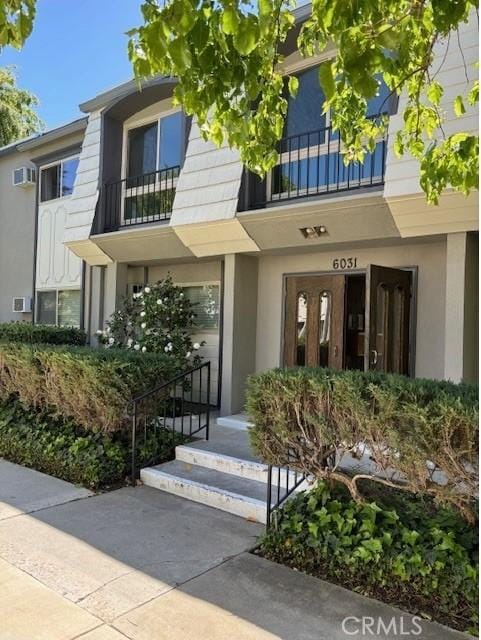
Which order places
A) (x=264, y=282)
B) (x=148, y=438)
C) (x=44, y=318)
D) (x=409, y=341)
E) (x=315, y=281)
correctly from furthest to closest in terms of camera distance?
(x=44, y=318), (x=264, y=282), (x=315, y=281), (x=409, y=341), (x=148, y=438)

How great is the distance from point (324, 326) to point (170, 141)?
4.69 metres

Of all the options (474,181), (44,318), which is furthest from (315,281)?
(44,318)

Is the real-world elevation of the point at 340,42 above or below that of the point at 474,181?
above

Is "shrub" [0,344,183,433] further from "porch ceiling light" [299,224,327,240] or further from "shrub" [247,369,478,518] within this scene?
"porch ceiling light" [299,224,327,240]

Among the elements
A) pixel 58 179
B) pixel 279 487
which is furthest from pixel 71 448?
pixel 58 179

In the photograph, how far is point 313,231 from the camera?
7191 mm

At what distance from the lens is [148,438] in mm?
6441

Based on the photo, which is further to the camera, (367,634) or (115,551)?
A: (115,551)

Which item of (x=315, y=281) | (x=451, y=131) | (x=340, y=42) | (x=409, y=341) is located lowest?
(x=409, y=341)

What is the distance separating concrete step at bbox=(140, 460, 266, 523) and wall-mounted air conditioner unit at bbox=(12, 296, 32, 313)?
7875 mm

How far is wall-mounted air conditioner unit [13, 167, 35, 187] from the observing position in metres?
12.4

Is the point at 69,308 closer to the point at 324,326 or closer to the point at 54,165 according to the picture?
the point at 54,165

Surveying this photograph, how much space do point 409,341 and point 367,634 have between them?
445 centimetres

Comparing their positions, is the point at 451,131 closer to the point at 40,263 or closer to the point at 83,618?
the point at 83,618
